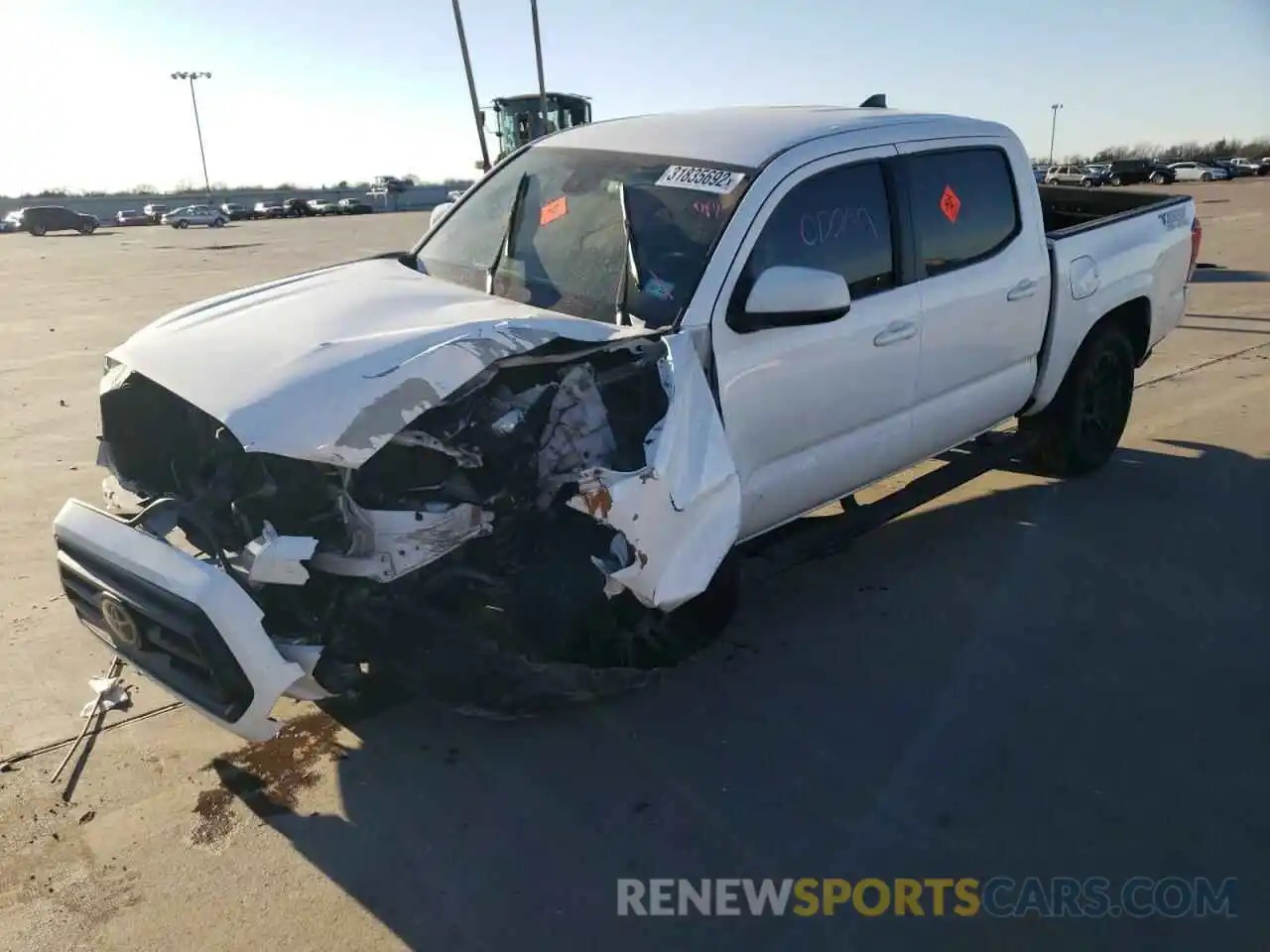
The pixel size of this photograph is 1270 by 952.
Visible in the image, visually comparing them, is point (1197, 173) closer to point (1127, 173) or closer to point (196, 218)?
point (1127, 173)

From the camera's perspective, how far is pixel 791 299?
3412mm

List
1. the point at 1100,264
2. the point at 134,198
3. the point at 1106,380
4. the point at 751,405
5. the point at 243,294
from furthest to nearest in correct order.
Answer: the point at 134,198 → the point at 1106,380 → the point at 1100,264 → the point at 243,294 → the point at 751,405

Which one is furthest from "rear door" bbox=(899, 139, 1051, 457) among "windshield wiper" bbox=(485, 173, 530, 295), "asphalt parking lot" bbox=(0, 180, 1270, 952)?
"windshield wiper" bbox=(485, 173, 530, 295)

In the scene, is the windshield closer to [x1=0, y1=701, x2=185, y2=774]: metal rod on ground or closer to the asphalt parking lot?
the asphalt parking lot

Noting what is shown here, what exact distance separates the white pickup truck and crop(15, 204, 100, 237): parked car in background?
51.7m

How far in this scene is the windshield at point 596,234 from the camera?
3.59 metres

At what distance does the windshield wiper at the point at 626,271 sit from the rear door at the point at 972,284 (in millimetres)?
1319

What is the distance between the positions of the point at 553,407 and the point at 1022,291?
9.16 ft

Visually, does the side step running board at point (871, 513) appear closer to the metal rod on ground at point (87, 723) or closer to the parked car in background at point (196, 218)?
the metal rod on ground at point (87, 723)

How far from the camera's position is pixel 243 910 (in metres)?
2.68

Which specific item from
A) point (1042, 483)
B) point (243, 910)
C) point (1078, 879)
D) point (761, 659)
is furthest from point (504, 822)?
point (1042, 483)

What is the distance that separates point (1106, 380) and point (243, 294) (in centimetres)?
469

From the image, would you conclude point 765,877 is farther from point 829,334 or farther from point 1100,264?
point 1100,264

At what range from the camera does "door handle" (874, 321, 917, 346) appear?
4.04 metres
